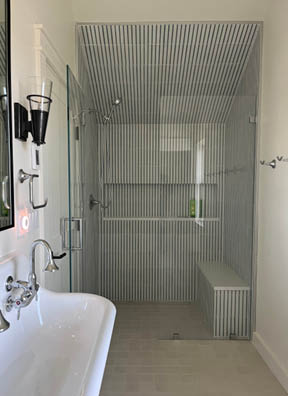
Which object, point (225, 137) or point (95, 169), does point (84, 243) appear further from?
point (225, 137)

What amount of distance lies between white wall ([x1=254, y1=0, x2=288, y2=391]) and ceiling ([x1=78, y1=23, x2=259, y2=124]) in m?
0.30

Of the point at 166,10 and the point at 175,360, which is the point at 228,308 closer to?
the point at 175,360

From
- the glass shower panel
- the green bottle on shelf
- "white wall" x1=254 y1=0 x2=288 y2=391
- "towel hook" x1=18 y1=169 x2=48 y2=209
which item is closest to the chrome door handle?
"towel hook" x1=18 y1=169 x2=48 y2=209

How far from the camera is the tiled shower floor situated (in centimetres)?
195

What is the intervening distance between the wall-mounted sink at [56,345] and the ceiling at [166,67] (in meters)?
1.76

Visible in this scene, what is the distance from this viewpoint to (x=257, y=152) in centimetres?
249

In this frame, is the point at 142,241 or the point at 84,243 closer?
the point at 84,243

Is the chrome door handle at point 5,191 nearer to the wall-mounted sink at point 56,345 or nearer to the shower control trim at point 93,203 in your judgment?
the wall-mounted sink at point 56,345

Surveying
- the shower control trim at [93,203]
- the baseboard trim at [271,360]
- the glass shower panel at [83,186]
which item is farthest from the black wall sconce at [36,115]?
the baseboard trim at [271,360]

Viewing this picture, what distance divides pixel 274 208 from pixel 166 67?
1.36 metres

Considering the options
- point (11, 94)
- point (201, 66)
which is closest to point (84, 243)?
point (11, 94)

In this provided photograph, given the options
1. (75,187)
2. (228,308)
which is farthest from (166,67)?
(228,308)

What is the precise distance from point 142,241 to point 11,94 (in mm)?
1844

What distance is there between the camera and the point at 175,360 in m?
2.25
